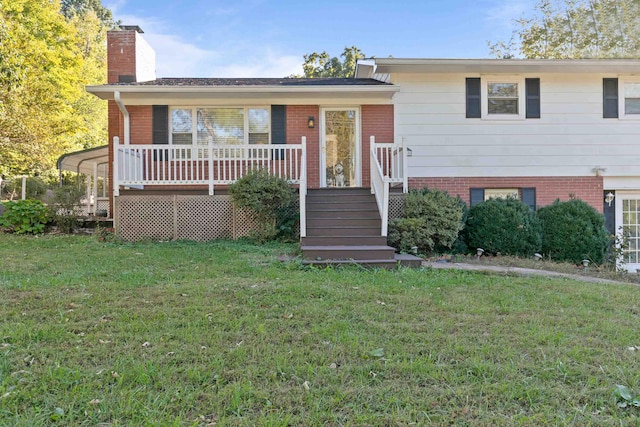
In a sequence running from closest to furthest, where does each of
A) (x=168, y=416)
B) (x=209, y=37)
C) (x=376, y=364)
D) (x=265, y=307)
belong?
(x=168, y=416), (x=376, y=364), (x=265, y=307), (x=209, y=37)

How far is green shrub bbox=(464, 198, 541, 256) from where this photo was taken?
8406mm

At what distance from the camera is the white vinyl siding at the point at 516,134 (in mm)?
10188

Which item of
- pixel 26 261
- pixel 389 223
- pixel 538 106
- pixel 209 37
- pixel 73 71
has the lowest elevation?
pixel 26 261

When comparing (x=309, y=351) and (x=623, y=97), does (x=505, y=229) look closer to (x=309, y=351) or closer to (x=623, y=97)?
(x=623, y=97)

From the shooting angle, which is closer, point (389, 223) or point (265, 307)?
point (265, 307)

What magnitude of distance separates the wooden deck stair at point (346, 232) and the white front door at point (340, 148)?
127 cm

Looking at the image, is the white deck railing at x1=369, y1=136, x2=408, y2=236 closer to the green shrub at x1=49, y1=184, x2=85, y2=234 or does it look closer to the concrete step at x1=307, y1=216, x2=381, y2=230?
the concrete step at x1=307, y1=216, x2=381, y2=230

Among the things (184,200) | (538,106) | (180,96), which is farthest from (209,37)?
(538,106)

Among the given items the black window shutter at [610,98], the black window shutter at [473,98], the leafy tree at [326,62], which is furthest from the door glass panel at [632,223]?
the leafy tree at [326,62]

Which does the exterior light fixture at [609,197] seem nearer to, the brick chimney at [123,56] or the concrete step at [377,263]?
the concrete step at [377,263]

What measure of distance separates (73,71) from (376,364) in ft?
75.3

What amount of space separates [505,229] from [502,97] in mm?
3784

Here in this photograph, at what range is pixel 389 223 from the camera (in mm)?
8117

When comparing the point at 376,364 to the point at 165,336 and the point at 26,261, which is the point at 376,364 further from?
the point at 26,261
